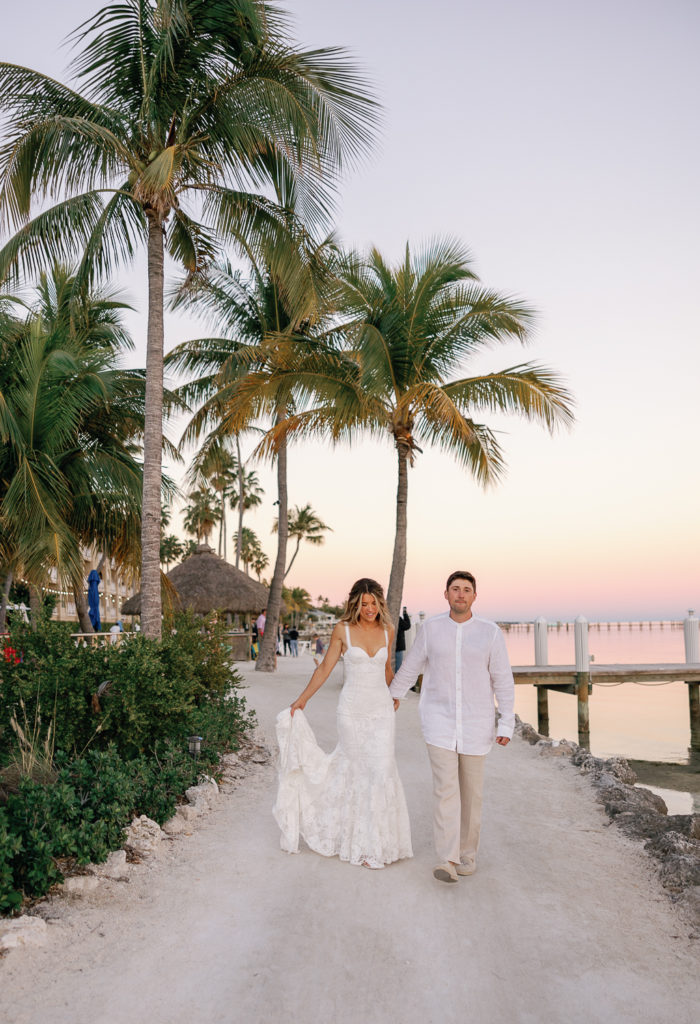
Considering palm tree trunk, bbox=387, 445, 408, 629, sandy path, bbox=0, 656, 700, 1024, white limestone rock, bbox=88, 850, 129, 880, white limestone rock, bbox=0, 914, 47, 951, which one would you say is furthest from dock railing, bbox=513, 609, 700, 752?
white limestone rock, bbox=0, 914, 47, 951

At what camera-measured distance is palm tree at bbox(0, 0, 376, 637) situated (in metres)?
9.85

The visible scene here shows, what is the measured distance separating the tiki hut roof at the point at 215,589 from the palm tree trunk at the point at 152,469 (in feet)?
52.7

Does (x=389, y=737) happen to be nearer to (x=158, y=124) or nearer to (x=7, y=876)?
(x=7, y=876)

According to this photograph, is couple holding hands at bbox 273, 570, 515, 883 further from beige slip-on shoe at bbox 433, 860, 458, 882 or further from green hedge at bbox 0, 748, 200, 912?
green hedge at bbox 0, 748, 200, 912

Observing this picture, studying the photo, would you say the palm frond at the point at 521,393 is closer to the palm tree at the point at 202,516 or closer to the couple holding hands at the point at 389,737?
the couple holding hands at the point at 389,737

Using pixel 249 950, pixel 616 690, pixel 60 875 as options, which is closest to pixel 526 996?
pixel 249 950

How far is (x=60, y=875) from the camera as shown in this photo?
4.46 m

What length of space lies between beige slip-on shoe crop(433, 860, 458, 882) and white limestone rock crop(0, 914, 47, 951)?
2252 mm

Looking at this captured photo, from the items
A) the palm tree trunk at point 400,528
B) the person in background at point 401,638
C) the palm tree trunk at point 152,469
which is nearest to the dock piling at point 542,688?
the person in background at point 401,638

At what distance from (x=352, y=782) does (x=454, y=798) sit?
2.43ft

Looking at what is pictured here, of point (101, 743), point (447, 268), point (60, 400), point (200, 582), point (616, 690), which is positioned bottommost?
point (616, 690)

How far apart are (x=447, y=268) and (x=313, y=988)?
14078mm

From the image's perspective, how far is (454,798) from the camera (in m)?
4.84

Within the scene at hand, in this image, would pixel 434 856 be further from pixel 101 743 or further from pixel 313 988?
pixel 101 743
